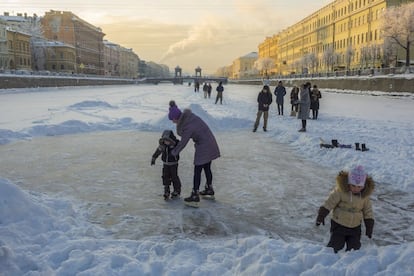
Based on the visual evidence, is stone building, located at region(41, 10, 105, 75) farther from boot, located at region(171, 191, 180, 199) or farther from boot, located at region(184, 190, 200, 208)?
boot, located at region(184, 190, 200, 208)

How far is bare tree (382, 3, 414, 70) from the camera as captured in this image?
4803 centimetres

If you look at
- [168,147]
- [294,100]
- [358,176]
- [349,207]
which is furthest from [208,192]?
[294,100]

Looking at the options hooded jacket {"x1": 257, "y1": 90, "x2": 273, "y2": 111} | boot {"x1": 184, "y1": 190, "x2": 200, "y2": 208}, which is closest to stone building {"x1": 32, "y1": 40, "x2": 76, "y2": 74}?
hooded jacket {"x1": 257, "y1": 90, "x2": 273, "y2": 111}

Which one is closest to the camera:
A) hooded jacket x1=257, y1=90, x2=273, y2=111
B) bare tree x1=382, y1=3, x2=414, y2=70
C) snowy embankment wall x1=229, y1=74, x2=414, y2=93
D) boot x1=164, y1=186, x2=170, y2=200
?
boot x1=164, y1=186, x2=170, y2=200

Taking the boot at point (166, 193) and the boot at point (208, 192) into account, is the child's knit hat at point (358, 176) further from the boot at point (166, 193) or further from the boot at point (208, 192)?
the boot at point (166, 193)

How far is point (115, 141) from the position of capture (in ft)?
38.3

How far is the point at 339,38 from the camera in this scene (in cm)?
8494

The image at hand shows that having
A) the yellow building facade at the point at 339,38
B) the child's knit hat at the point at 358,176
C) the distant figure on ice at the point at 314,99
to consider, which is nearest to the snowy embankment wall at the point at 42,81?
the distant figure on ice at the point at 314,99

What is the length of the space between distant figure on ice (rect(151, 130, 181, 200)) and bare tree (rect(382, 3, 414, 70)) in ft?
159

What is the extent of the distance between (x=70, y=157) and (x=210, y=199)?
448 centimetres

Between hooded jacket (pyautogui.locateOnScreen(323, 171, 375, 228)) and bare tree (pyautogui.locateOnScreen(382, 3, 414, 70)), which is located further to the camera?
bare tree (pyautogui.locateOnScreen(382, 3, 414, 70))

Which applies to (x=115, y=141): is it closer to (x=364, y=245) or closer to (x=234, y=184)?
(x=234, y=184)

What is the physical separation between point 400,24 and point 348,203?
5186 centimetres

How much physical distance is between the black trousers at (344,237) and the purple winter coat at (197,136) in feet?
7.47
